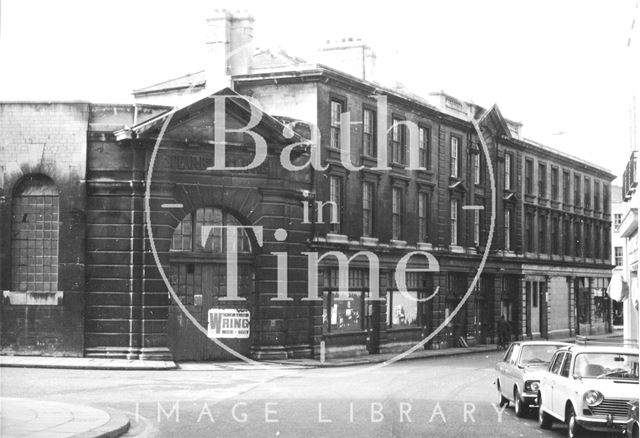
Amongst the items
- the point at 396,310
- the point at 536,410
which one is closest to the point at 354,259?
the point at 396,310

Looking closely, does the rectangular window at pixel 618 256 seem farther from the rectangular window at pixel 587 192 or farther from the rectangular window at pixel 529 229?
the rectangular window at pixel 529 229

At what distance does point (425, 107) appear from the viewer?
4306 cm

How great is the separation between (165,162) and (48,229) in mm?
4254

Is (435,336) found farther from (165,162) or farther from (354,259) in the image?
(165,162)

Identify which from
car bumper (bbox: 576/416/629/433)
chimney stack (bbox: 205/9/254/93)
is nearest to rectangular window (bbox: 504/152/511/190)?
chimney stack (bbox: 205/9/254/93)

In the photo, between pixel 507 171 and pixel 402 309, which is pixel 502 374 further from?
pixel 507 171

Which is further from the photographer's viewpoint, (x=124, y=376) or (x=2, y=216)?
(x=2, y=216)

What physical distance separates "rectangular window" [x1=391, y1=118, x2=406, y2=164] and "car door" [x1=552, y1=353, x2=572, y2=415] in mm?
24242

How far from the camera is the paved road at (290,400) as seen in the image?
16969 millimetres

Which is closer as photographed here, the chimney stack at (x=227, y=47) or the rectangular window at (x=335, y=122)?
the chimney stack at (x=227, y=47)

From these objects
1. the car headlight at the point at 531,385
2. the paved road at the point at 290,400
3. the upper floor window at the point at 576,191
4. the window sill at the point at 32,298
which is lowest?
the paved road at the point at 290,400

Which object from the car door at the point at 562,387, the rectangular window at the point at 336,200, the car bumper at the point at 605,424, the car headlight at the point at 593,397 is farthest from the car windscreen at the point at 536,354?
the rectangular window at the point at 336,200

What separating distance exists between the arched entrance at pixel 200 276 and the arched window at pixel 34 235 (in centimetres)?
380

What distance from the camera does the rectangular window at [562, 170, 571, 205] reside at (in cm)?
6162
